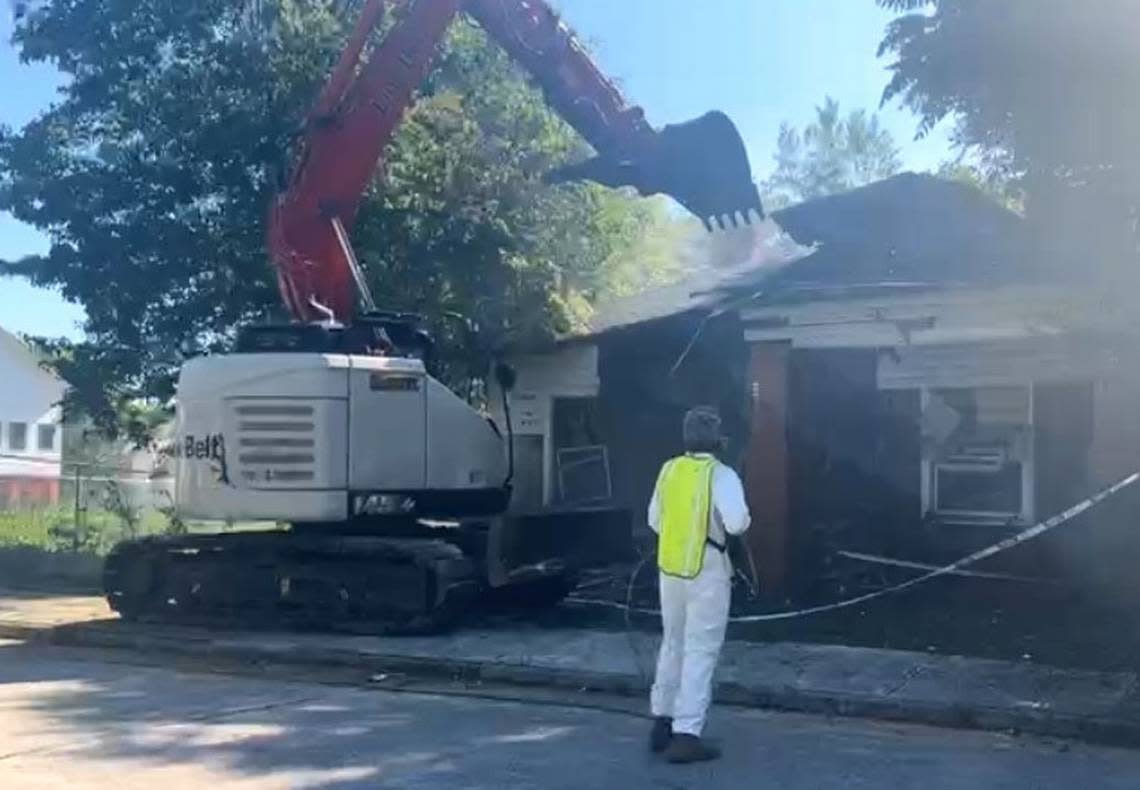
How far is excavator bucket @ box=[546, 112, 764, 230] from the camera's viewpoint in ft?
45.5

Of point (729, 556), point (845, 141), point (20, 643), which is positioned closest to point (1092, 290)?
point (729, 556)

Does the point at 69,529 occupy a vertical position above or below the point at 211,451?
below

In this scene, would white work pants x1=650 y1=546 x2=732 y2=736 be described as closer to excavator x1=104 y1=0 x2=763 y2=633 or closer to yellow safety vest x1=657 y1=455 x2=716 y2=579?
yellow safety vest x1=657 y1=455 x2=716 y2=579

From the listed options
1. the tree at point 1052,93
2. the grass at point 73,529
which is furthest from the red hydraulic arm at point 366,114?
the grass at point 73,529

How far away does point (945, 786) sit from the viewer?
26.9 feet

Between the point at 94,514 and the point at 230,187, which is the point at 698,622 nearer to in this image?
the point at 230,187

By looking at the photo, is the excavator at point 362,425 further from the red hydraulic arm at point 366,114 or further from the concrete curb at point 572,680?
Result: the concrete curb at point 572,680

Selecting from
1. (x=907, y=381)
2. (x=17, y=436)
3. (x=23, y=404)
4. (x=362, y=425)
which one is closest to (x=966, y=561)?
(x=907, y=381)

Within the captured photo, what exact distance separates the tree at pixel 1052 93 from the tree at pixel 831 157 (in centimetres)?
5847

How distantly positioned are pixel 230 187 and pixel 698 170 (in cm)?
713

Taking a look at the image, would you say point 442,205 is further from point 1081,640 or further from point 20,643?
point 1081,640

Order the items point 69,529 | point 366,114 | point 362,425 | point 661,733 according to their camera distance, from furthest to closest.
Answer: point 69,529 → point 366,114 → point 362,425 → point 661,733

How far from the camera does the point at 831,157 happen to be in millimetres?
73688

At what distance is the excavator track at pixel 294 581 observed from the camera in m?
13.8
